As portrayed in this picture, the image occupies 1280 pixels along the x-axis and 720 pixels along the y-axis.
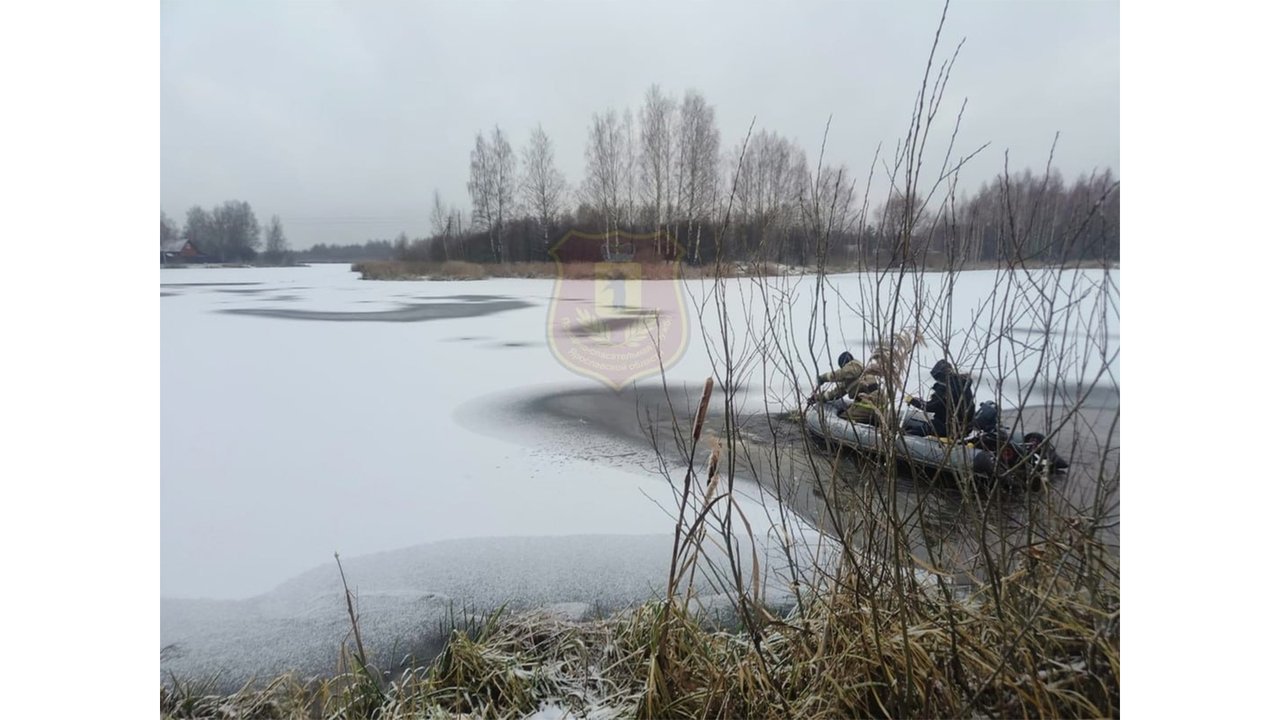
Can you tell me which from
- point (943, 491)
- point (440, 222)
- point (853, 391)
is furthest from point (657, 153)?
point (943, 491)

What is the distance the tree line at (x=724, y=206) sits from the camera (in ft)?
3.91

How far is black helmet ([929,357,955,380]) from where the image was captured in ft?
3.99

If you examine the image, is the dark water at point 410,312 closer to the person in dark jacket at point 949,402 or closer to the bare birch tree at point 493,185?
the bare birch tree at point 493,185

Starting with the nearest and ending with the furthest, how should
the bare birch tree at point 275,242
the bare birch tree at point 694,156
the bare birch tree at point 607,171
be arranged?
the bare birch tree at point 694,156 → the bare birch tree at point 607,171 → the bare birch tree at point 275,242

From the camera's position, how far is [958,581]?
125 cm

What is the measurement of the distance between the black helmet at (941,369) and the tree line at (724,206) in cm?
23

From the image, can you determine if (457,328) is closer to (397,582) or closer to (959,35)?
(397,582)

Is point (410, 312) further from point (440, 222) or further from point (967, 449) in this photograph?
point (967, 449)

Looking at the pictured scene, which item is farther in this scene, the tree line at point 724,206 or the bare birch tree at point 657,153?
the bare birch tree at point 657,153

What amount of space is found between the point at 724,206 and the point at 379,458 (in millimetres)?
1260

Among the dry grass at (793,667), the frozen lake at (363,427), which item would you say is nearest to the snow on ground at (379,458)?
the frozen lake at (363,427)

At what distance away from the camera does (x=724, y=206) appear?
1435 mm

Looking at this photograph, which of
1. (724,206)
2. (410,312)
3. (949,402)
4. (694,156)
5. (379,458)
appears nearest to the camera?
(949,402)

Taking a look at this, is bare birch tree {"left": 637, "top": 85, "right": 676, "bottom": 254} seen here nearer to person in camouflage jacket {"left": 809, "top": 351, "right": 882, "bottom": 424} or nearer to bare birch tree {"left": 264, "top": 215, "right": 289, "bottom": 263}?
person in camouflage jacket {"left": 809, "top": 351, "right": 882, "bottom": 424}
